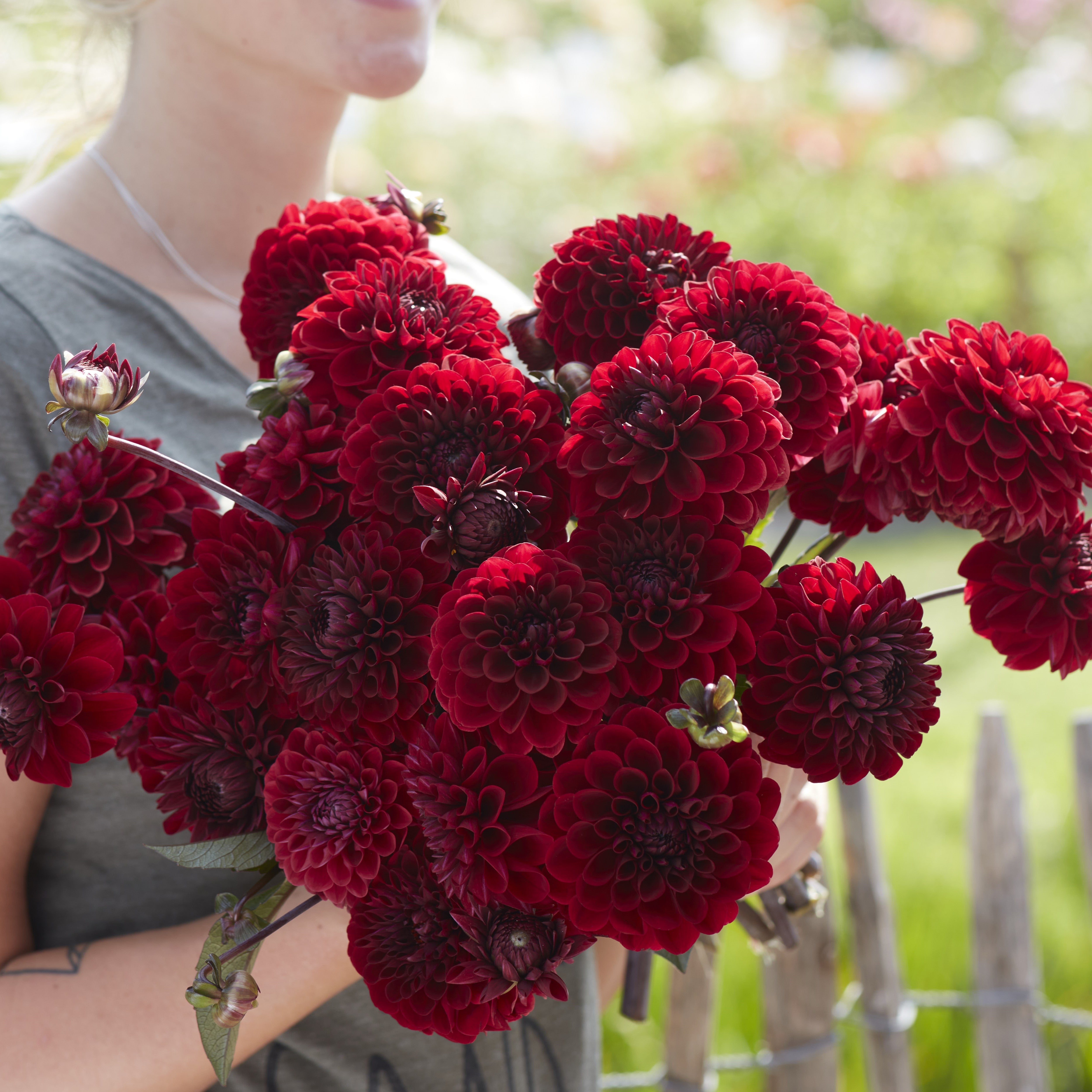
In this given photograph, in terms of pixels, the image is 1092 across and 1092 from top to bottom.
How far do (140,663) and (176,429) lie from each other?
35cm

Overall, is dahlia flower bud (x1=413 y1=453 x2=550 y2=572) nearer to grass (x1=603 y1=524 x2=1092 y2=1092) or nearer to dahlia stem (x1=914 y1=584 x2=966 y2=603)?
dahlia stem (x1=914 y1=584 x2=966 y2=603)

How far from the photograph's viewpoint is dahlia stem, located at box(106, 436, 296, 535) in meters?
0.50

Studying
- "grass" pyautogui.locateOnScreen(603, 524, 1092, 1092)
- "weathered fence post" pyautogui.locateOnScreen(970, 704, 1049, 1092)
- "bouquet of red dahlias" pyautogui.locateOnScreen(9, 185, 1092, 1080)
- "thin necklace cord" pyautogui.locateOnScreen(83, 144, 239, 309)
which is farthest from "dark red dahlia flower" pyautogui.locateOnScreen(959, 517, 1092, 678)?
"weathered fence post" pyautogui.locateOnScreen(970, 704, 1049, 1092)

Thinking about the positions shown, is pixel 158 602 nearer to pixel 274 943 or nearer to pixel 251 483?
pixel 251 483

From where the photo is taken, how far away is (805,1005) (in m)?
1.49

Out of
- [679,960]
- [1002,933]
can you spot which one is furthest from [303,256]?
[1002,933]

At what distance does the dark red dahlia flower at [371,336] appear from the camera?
523mm

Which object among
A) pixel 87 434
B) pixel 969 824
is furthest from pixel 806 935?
pixel 87 434

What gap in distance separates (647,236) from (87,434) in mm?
311

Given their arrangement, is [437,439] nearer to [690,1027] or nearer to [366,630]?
[366,630]

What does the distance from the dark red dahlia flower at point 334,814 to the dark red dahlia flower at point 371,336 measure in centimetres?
17

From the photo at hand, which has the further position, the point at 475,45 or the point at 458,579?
the point at 475,45

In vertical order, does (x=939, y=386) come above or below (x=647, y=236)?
below

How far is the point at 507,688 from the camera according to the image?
1.40 feet
